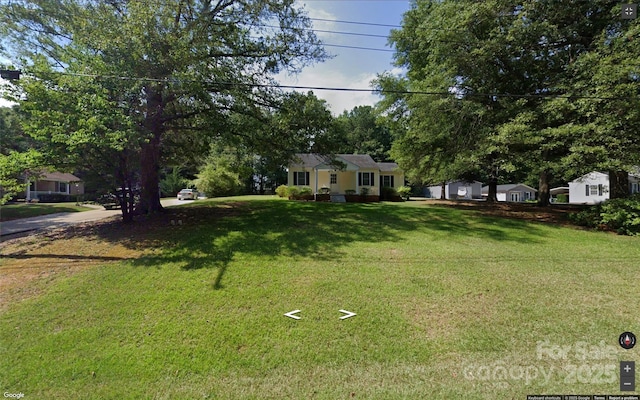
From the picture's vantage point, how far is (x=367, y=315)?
4211 millimetres

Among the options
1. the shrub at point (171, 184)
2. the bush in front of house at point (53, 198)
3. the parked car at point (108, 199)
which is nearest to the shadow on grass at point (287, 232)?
the parked car at point (108, 199)

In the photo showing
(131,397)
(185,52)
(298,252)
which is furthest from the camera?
(185,52)

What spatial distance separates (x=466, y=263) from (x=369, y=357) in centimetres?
389

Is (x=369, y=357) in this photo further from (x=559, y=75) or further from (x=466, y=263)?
(x=559, y=75)

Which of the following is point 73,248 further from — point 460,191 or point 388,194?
point 460,191

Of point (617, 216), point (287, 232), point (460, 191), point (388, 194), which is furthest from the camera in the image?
point (460, 191)

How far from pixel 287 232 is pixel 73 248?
5819mm

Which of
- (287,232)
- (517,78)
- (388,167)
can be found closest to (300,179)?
(388,167)

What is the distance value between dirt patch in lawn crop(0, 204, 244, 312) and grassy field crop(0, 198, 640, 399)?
88mm

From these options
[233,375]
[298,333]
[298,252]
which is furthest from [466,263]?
[233,375]

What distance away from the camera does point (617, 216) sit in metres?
9.16

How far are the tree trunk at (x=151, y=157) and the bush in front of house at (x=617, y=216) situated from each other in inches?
606

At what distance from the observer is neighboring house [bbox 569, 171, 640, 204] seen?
92.7 feet

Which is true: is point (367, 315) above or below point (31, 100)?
below
